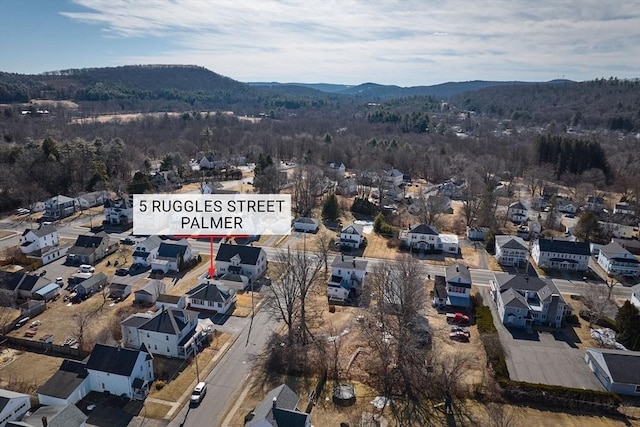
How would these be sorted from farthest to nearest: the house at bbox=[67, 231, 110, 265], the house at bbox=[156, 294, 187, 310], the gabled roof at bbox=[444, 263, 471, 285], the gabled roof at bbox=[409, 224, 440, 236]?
the gabled roof at bbox=[409, 224, 440, 236], the house at bbox=[67, 231, 110, 265], the gabled roof at bbox=[444, 263, 471, 285], the house at bbox=[156, 294, 187, 310]

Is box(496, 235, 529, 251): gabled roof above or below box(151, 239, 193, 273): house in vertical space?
above

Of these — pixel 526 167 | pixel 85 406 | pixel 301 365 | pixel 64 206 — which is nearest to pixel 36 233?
pixel 64 206

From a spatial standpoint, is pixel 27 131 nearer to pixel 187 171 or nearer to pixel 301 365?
pixel 187 171

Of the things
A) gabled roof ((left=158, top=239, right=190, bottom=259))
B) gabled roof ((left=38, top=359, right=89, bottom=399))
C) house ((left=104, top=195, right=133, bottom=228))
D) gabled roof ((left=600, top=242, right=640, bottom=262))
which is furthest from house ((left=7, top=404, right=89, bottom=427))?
gabled roof ((left=600, top=242, right=640, bottom=262))

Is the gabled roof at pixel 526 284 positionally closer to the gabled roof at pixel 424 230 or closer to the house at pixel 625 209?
the gabled roof at pixel 424 230

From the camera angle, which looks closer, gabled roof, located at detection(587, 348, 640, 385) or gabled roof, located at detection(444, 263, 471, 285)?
gabled roof, located at detection(587, 348, 640, 385)

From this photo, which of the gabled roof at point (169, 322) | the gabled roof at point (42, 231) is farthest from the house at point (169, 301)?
the gabled roof at point (42, 231)

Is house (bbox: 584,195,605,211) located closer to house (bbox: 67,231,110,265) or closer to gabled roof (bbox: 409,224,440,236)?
gabled roof (bbox: 409,224,440,236)
